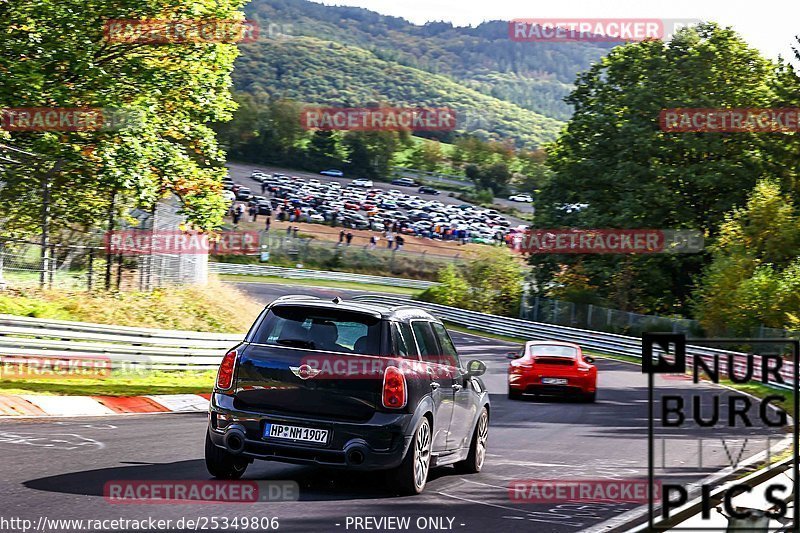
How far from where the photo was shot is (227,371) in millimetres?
9688

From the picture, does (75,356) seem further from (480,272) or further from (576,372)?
(480,272)

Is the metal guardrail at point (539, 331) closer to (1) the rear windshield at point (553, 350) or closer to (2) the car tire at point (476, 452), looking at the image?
(1) the rear windshield at point (553, 350)

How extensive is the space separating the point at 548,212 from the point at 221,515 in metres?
46.8

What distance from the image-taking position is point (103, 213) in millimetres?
28500

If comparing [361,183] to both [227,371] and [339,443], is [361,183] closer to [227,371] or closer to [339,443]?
[227,371]

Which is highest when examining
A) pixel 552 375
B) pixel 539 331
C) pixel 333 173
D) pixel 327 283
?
pixel 333 173

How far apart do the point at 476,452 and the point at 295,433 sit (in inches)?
114

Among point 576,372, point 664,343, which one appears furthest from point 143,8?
point 664,343

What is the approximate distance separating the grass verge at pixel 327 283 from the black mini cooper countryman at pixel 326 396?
207 ft

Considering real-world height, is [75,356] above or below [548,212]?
below

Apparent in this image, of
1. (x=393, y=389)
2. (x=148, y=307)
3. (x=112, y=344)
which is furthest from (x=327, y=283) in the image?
(x=393, y=389)

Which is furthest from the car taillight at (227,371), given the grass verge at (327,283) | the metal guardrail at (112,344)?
the grass verge at (327,283)

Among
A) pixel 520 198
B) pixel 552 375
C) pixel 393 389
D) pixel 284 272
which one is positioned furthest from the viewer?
pixel 520 198

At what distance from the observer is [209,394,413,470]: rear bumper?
9.28 meters
